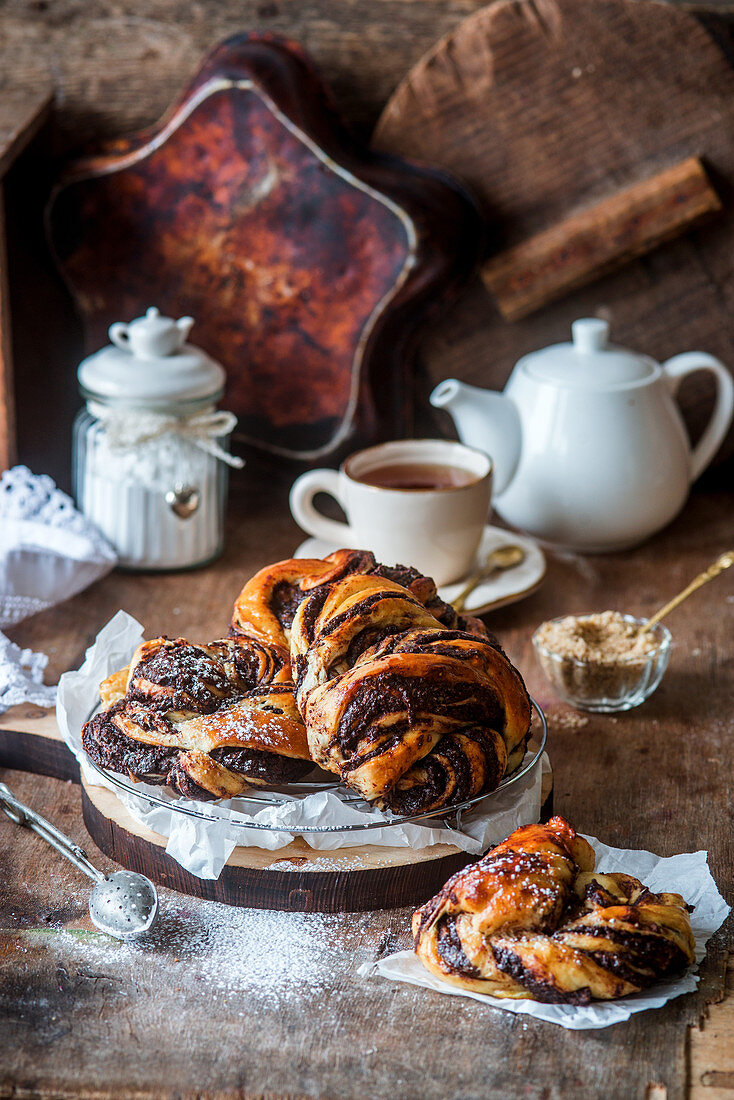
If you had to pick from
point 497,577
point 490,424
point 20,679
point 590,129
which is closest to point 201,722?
point 20,679

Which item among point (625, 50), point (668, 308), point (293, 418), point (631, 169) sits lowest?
point (293, 418)

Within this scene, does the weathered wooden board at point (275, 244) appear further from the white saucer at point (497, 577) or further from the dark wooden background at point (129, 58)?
the white saucer at point (497, 577)

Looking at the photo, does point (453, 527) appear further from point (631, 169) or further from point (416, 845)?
point (631, 169)

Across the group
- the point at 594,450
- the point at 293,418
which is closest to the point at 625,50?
the point at 594,450

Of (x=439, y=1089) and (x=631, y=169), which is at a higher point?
(x=631, y=169)

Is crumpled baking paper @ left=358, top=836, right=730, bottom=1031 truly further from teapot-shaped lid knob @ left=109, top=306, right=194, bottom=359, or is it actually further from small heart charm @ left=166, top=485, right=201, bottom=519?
teapot-shaped lid knob @ left=109, top=306, right=194, bottom=359

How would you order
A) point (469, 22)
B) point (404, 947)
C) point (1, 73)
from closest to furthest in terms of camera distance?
point (404, 947)
point (469, 22)
point (1, 73)

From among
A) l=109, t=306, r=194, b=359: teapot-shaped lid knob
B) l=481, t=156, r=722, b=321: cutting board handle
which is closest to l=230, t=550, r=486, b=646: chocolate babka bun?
l=109, t=306, r=194, b=359: teapot-shaped lid knob
